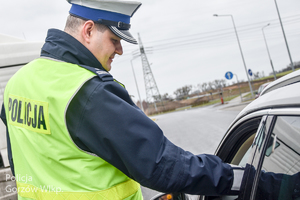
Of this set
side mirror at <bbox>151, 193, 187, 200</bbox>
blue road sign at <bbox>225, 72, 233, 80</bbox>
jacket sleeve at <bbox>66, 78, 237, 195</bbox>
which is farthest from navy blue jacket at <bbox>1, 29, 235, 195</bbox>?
blue road sign at <bbox>225, 72, 233, 80</bbox>

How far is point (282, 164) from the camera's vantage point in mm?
1396

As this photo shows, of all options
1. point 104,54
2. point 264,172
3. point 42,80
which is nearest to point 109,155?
point 42,80

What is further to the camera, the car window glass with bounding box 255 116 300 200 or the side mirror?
the side mirror

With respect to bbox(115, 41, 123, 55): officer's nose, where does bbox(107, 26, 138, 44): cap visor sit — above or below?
above

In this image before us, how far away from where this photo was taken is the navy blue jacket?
3.98 ft

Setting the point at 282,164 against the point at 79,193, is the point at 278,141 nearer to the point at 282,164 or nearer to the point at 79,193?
the point at 282,164

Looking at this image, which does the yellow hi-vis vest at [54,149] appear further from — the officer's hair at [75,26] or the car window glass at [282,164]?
the car window glass at [282,164]

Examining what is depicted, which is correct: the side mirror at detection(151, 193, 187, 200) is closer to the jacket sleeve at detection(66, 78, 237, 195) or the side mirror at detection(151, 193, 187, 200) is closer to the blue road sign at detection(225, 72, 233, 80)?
the jacket sleeve at detection(66, 78, 237, 195)

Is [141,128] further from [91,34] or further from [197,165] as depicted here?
[91,34]

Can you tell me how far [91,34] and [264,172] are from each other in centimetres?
124

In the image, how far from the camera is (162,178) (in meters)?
1.24

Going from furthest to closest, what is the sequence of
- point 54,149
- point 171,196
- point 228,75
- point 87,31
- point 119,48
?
point 228,75
point 171,196
point 119,48
point 87,31
point 54,149

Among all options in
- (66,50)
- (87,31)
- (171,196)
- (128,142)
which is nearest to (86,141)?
(128,142)

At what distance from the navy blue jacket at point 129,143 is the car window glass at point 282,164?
253 millimetres
